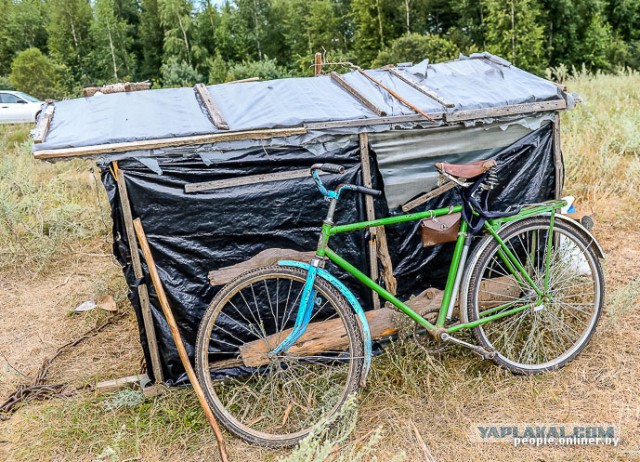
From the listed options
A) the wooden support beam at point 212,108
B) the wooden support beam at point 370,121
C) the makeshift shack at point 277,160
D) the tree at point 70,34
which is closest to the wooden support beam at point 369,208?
the makeshift shack at point 277,160

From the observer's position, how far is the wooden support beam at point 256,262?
329 centimetres

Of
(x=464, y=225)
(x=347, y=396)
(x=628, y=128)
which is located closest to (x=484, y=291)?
(x=464, y=225)

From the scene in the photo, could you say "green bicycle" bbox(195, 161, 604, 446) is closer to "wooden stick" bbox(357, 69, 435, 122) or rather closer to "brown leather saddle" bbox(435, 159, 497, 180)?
"brown leather saddle" bbox(435, 159, 497, 180)

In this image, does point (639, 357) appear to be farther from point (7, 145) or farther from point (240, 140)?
point (7, 145)

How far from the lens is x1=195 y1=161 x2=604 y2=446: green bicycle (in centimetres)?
298

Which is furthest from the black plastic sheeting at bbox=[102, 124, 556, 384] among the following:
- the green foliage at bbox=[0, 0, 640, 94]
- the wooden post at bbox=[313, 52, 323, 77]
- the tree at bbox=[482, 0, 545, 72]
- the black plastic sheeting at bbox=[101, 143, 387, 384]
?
the tree at bbox=[482, 0, 545, 72]

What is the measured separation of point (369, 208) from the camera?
3.55 m

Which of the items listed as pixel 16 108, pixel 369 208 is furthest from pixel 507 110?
pixel 16 108

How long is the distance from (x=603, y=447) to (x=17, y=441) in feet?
10.5

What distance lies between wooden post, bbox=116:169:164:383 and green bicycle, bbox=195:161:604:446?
1.09ft

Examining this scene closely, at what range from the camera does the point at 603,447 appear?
114 inches

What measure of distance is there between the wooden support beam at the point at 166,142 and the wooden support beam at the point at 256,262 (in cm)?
68

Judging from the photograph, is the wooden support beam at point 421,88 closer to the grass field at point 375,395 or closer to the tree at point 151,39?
the grass field at point 375,395

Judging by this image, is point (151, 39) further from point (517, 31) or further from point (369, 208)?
point (369, 208)
